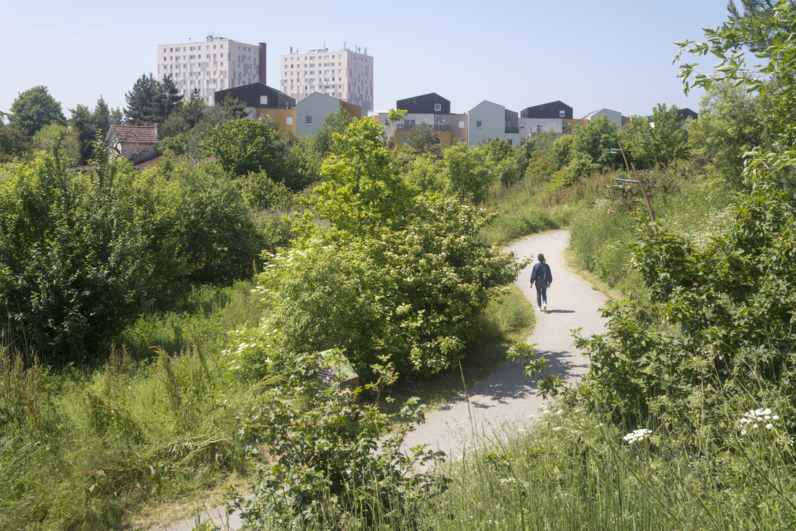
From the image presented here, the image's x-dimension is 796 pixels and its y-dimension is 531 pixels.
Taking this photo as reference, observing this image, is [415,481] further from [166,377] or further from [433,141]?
→ [433,141]

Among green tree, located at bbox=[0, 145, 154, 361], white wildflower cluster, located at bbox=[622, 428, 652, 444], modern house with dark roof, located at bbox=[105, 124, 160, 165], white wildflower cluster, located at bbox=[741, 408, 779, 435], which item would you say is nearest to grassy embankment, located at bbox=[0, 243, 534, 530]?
green tree, located at bbox=[0, 145, 154, 361]

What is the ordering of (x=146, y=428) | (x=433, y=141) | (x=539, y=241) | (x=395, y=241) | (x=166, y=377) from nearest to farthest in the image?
(x=146, y=428), (x=166, y=377), (x=395, y=241), (x=539, y=241), (x=433, y=141)

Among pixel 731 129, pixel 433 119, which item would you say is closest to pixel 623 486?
pixel 731 129

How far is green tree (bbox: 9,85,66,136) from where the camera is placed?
73.7m

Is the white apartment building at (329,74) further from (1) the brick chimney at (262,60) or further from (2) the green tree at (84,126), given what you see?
(2) the green tree at (84,126)

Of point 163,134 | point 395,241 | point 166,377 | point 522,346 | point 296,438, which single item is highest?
point 163,134

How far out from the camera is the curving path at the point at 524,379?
20.5 ft

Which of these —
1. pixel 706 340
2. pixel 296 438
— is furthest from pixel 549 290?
pixel 296 438

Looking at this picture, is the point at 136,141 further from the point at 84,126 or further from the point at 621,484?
the point at 621,484

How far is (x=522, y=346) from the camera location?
4.48 meters

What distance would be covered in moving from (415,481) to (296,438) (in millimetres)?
858

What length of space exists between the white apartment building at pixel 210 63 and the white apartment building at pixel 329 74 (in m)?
14.5

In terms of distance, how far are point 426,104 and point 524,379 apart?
76.7m

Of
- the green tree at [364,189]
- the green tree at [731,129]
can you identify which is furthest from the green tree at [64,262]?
the green tree at [731,129]
